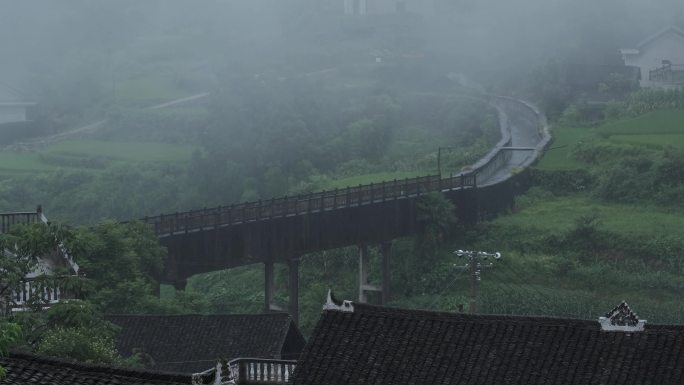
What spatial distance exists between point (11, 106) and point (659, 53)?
109ft

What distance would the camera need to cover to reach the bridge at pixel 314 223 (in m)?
47.0

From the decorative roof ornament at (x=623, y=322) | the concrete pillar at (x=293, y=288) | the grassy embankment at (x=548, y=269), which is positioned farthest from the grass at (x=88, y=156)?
the decorative roof ornament at (x=623, y=322)

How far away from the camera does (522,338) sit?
24.8 metres

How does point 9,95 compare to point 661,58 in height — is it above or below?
below

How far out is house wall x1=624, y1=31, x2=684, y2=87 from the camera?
79.6 metres

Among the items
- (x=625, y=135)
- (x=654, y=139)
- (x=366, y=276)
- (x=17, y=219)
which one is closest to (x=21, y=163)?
(x=366, y=276)

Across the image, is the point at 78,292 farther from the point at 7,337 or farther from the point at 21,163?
the point at 21,163

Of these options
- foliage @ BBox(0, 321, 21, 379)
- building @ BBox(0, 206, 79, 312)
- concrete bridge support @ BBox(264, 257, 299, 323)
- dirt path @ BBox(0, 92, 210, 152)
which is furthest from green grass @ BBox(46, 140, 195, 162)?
foliage @ BBox(0, 321, 21, 379)

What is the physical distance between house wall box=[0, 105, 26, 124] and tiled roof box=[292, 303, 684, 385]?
58137mm

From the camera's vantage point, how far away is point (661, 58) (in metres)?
80.2

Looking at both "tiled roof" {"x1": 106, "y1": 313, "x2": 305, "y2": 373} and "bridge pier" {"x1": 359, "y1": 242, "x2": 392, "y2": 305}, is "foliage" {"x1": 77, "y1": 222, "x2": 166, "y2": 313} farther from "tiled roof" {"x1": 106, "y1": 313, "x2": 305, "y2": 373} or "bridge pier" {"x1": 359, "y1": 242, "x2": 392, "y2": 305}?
"bridge pier" {"x1": 359, "y1": 242, "x2": 392, "y2": 305}

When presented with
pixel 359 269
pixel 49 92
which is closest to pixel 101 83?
pixel 49 92

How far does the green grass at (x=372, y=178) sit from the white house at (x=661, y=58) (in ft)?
59.6

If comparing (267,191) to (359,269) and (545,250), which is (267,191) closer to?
(359,269)
